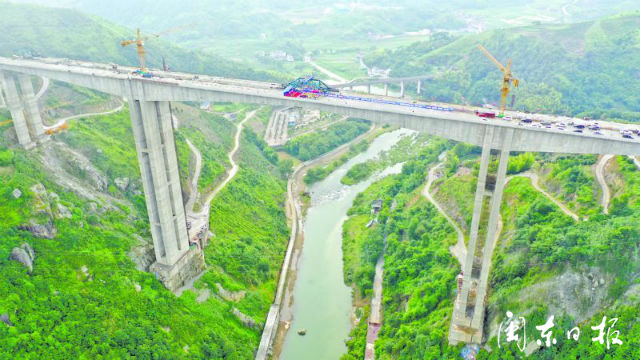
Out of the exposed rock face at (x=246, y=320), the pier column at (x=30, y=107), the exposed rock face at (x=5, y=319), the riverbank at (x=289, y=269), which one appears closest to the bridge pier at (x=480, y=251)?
the riverbank at (x=289, y=269)

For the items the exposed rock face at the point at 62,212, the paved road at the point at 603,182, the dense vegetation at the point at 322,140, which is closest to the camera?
the paved road at the point at 603,182

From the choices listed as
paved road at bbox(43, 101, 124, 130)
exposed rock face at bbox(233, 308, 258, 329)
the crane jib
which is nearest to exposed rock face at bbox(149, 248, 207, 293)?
exposed rock face at bbox(233, 308, 258, 329)

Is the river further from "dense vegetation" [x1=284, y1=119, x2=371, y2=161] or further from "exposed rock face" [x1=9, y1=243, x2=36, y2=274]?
"exposed rock face" [x1=9, y1=243, x2=36, y2=274]

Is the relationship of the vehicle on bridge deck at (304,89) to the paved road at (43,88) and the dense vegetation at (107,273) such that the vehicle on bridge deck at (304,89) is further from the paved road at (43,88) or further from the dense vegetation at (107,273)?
the paved road at (43,88)

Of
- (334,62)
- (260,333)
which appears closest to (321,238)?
(260,333)

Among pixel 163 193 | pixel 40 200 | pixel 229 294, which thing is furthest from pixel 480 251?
pixel 40 200

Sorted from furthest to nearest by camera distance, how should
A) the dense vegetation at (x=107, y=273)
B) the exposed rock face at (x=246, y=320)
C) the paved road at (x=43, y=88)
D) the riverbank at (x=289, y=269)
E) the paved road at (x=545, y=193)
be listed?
the paved road at (x=43, y=88) → the riverbank at (x=289, y=269) → the exposed rock face at (x=246, y=320) → the paved road at (x=545, y=193) → the dense vegetation at (x=107, y=273)
